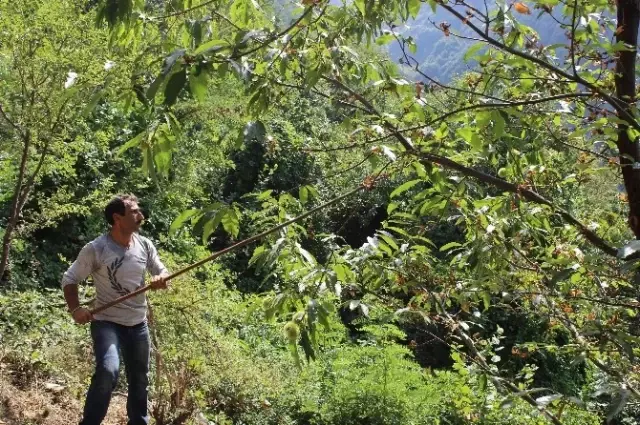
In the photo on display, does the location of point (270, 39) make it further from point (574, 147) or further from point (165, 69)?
point (574, 147)

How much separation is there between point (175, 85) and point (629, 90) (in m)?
1.66

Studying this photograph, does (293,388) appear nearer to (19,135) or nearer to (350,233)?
(19,135)

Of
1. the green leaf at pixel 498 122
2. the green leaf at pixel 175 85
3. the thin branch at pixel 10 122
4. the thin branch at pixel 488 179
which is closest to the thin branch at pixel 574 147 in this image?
the thin branch at pixel 488 179

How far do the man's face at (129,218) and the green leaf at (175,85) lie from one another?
2.37 meters

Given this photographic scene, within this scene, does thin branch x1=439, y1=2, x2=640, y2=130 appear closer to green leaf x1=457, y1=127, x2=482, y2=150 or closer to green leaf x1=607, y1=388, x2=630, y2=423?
green leaf x1=457, y1=127, x2=482, y2=150

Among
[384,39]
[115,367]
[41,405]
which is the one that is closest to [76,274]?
[115,367]

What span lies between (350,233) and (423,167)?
13.1 m

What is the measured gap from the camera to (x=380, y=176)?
2.02 metres

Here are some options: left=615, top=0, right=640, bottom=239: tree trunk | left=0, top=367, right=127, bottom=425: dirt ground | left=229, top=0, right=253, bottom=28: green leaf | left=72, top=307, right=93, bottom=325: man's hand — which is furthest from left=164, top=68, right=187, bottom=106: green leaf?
left=0, top=367, right=127, bottom=425: dirt ground

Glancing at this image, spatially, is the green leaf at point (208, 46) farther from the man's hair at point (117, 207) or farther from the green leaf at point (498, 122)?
the man's hair at point (117, 207)

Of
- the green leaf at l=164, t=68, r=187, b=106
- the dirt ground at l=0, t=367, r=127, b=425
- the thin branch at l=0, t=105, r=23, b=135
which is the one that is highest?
the thin branch at l=0, t=105, r=23, b=135

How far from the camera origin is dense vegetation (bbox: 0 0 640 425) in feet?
5.78

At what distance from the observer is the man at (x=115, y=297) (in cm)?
334

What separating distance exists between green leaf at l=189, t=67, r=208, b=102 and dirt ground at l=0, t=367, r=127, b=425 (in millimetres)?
4073
